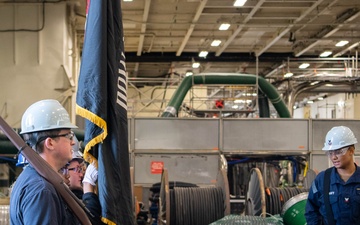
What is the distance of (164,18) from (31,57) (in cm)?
426

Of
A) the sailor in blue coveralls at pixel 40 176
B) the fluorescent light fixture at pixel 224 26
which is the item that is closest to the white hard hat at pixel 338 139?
the sailor in blue coveralls at pixel 40 176

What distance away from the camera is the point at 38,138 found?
2.74m

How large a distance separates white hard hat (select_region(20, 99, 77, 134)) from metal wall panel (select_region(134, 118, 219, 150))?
8365mm

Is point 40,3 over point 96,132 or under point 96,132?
over

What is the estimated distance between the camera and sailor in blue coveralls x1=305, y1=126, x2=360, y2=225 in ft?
15.8

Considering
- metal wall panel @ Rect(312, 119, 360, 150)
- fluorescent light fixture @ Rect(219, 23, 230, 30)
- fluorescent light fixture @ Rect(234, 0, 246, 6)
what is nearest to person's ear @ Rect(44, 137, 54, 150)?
metal wall panel @ Rect(312, 119, 360, 150)

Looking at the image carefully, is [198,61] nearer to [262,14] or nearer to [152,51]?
[152,51]

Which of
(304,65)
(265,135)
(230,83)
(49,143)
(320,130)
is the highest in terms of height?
(304,65)

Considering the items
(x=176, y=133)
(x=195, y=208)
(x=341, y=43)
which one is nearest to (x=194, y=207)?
(x=195, y=208)

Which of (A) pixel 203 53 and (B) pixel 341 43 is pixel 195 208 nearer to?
(A) pixel 203 53

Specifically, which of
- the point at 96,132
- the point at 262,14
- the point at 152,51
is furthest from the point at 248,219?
the point at 152,51

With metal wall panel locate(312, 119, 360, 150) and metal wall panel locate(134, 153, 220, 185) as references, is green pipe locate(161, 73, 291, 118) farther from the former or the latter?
metal wall panel locate(134, 153, 220, 185)

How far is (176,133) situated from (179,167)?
68 centimetres

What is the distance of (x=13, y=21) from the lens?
40.4 ft
